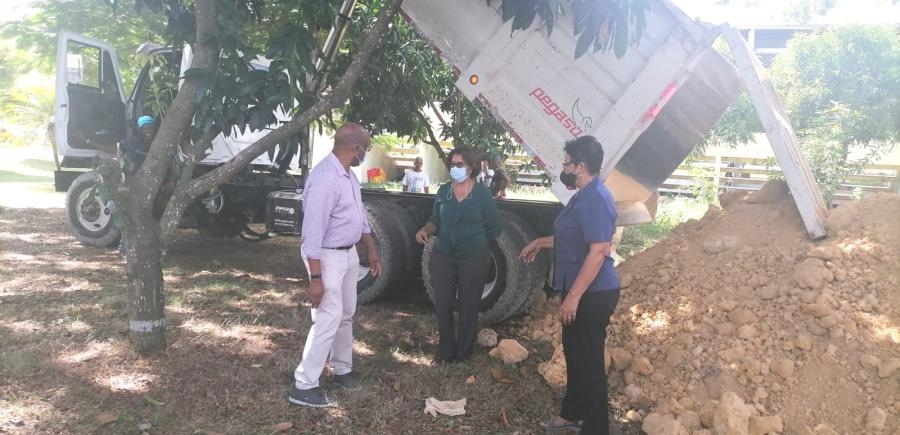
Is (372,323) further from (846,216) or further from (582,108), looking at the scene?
(846,216)

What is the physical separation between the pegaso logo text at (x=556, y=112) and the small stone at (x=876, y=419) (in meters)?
2.46

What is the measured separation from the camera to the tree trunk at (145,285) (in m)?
3.83

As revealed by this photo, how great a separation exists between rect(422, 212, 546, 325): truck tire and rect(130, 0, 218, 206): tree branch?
2.14 meters

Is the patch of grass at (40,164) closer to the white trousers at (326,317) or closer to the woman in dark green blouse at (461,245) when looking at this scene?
the woman in dark green blouse at (461,245)

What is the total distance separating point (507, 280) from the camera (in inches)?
200

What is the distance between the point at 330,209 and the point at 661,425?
2.16m

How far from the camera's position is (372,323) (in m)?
5.22

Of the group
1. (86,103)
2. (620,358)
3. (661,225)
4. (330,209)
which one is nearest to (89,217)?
(86,103)

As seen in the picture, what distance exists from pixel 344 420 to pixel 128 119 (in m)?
5.58

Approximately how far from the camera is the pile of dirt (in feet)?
11.0

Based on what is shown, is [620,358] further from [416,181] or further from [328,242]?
[416,181]

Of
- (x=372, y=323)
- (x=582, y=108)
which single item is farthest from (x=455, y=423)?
(x=582, y=108)

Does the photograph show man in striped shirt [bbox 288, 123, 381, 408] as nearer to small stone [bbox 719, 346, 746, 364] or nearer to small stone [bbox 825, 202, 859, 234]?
small stone [bbox 719, 346, 746, 364]

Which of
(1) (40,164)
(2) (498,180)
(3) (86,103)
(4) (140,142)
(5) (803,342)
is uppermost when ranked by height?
(3) (86,103)
